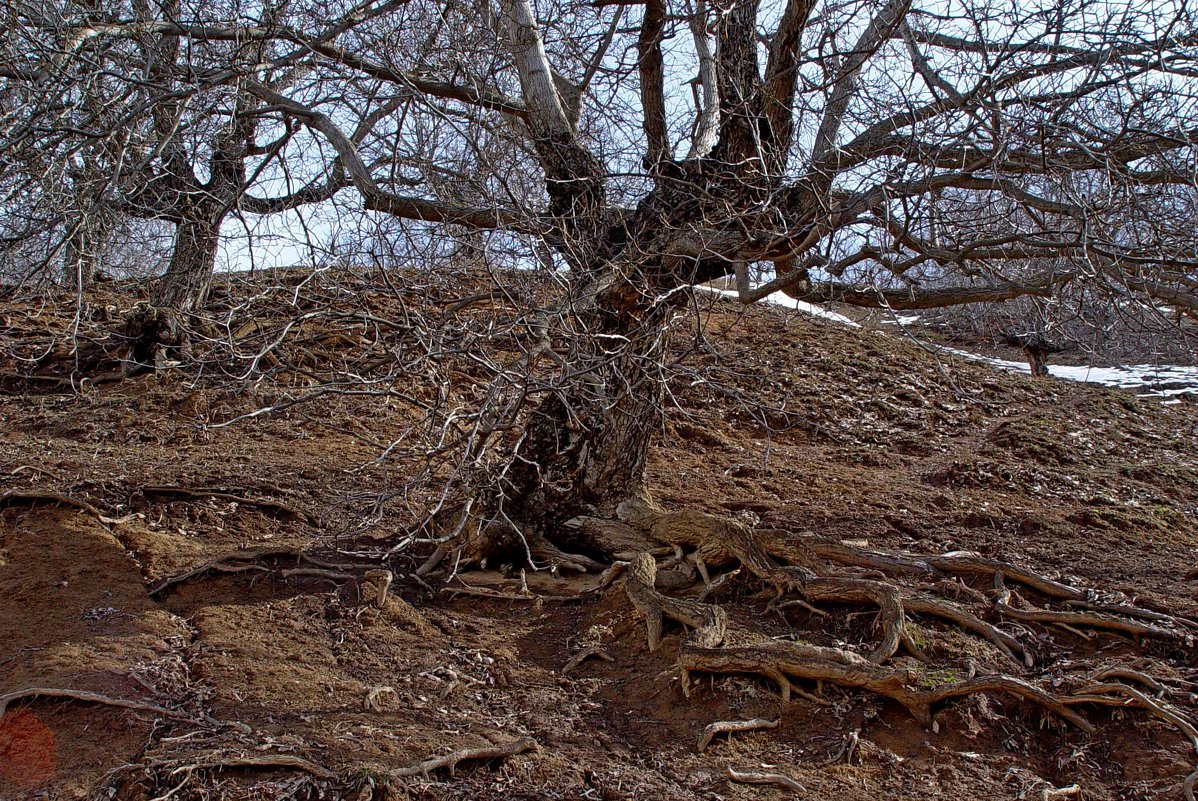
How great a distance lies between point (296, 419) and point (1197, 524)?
25.6ft

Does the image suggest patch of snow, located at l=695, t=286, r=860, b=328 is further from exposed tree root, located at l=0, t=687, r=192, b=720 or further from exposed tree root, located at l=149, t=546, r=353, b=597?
exposed tree root, located at l=0, t=687, r=192, b=720

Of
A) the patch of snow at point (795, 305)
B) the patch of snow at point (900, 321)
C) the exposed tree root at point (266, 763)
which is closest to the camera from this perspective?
the exposed tree root at point (266, 763)

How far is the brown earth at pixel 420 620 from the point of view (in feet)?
10.4

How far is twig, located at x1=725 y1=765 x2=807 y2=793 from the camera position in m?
3.11

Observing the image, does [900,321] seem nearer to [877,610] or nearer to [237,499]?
[877,610]

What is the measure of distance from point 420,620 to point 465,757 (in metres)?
1.53

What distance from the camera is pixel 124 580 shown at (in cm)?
495

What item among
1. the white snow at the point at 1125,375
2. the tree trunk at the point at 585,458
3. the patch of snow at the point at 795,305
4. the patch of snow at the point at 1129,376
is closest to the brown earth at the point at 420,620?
the tree trunk at the point at 585,458

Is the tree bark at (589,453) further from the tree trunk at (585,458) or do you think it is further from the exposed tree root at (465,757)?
the exposed tree root at (465,757)

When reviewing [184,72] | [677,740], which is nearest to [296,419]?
[184,72]

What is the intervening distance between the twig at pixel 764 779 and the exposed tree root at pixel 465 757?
741mm

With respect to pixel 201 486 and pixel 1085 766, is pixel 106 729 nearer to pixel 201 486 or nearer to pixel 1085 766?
pixel 201 486

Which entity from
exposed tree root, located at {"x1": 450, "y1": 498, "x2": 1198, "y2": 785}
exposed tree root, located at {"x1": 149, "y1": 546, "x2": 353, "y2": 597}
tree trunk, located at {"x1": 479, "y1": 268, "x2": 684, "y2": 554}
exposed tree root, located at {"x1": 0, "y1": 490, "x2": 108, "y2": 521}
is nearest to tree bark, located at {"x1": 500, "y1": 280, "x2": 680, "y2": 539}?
tree trunk, located at {"x1": 479, "y1": 268, "x2": 684, "y2": 554}

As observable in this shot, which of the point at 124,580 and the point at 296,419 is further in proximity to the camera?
the point at 296,419
